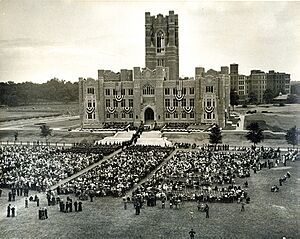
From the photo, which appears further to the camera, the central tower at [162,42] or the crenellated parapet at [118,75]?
the central tower at [162,42]

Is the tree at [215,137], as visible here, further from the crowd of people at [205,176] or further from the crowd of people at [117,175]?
the crowd of people at [205,176]

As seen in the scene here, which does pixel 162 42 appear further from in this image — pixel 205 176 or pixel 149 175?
pixel 205 176

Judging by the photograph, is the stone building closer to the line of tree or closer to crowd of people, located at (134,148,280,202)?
the line of tree

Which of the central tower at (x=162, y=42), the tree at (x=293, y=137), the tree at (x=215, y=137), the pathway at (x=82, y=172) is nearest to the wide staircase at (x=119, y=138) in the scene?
the pathway at (x=82, y=172)

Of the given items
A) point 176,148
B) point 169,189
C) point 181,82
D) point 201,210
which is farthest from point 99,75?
point 201,210

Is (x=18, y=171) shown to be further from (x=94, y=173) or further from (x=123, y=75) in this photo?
(x=123, y=75)

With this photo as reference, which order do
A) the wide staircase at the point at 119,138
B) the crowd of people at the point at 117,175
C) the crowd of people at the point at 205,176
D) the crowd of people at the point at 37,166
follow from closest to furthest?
the crowd of people at the point at 205,176, the crowd of people at the point at 117,175, the crowd of people at the point at 37,166, the wide staircase at the point at 119,138
